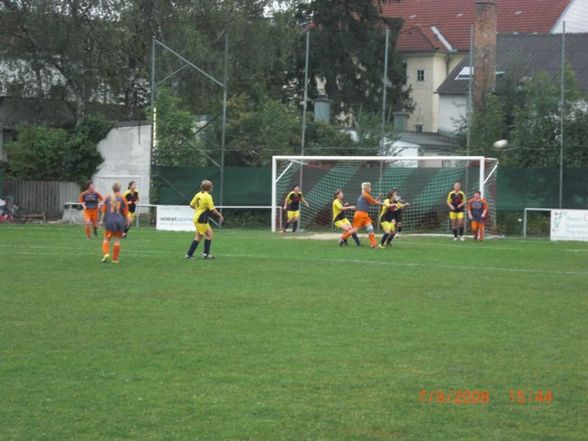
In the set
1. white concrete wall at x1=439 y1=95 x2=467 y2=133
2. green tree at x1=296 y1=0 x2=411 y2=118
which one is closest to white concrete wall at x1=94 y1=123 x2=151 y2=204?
green tree at x1=296 y1=0 x2=411 y2=118

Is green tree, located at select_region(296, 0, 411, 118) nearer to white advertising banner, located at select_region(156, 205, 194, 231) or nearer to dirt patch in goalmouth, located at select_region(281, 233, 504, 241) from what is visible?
white advertising banner, located at select_region(156, 205, 194, 231)

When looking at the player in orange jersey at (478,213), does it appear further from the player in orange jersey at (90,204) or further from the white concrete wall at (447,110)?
the white concrete wall at (447,110)

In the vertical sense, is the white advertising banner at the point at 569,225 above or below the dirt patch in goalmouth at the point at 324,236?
above

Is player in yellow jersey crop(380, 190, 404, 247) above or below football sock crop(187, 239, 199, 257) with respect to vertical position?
above

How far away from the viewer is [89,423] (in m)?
7.92

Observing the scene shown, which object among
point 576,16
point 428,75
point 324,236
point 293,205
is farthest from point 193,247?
point 576,16

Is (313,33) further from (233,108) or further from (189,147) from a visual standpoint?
(189,147)

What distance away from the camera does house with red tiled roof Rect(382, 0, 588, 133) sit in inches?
2680

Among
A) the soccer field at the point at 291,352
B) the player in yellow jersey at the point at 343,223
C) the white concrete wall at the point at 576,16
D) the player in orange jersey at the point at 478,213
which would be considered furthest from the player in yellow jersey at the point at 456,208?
the white concrete wall at the point at 576,16

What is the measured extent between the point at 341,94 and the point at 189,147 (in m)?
19.6

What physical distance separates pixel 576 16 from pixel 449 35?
8691mm

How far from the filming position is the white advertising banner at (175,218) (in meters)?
33.9

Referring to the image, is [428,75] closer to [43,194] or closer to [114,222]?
[43,194]

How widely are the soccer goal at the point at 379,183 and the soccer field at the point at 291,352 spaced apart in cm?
1440
